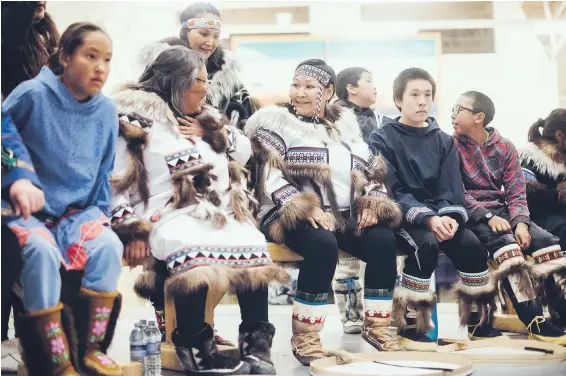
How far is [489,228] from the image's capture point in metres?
3.63

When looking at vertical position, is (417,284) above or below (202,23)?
below

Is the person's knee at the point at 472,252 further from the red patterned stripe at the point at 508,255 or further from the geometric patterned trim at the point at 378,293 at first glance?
→ the geometric patterned trim at the point at 378,293

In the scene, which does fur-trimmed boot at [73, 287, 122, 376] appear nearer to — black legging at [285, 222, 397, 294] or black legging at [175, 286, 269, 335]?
black legging at [175, 286, 269, 335]

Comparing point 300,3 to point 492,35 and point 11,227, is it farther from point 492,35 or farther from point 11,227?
point 11,227

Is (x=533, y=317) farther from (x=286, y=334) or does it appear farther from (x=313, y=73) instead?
(x=313, y=73)

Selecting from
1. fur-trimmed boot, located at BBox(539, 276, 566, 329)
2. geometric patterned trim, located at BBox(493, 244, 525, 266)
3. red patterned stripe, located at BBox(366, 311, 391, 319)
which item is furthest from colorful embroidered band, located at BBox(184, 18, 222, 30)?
fur-trimmed boot, located at BBox(539, 276, 566, 329)

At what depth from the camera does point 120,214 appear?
2.79m

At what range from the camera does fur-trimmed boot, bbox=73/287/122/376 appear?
8.29ft

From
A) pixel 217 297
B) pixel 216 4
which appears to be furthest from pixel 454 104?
pixel 217 297

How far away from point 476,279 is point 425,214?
40 cm

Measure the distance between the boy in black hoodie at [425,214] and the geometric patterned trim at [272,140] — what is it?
510 millimetres

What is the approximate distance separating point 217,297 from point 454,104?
1.73 meters

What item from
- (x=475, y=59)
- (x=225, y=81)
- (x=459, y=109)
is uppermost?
(x=475, y=59)

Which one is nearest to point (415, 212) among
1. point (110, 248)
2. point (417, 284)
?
point (417, 284)
